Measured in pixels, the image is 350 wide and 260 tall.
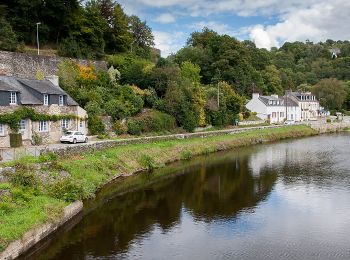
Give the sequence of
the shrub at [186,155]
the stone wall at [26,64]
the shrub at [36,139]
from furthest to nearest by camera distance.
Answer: the stone wall at [26,64], the shrub at [186,155], the shrub at [36,139]

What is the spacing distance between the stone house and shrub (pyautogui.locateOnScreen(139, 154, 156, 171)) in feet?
25.0

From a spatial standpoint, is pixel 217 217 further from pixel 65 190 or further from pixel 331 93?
pixel 331 93

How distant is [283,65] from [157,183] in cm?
10479

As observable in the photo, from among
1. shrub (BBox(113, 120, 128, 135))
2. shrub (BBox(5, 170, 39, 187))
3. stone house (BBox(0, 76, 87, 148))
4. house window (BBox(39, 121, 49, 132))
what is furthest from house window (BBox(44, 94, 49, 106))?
shrub (BBox(5, 170, 39, 187))

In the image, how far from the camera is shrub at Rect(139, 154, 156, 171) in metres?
34.2

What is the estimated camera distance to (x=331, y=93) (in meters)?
96.2

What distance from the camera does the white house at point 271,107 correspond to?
72.1 meters

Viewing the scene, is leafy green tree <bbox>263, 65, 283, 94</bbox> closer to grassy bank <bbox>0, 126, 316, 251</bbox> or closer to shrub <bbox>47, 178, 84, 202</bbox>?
grassy bank <bbox>0, 126, 316, 251</bbox>

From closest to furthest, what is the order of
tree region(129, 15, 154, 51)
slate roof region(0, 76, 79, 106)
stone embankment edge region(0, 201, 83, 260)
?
stone embankment edge region(0, 201, 83, 260) → slate roof region(0, 76, 79, 106) → tree region(129, 15, 154, 51)

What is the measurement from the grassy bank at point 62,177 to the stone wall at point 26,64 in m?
15.7

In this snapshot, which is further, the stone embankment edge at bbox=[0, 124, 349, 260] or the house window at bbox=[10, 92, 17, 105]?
the house window at bbox=[10, 92, 17, 105]

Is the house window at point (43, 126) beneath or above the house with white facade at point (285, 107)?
beneath

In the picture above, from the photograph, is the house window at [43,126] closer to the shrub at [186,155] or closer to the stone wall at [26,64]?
the stone wall at [26,64]

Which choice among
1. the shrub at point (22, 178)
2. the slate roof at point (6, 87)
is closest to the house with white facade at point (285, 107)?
the slate roof at point (6, 87)
